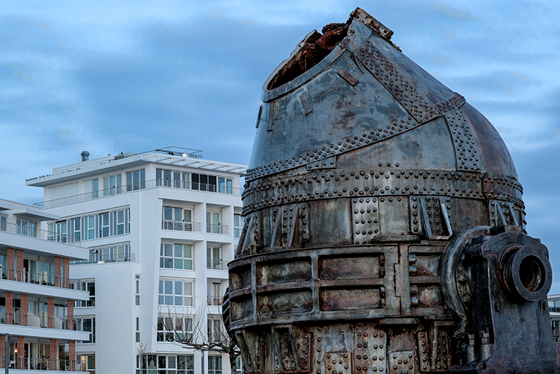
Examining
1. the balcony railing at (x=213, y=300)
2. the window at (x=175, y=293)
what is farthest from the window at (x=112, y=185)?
the balcony railing at (x=213, y=300)

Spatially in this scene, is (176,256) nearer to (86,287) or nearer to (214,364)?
(86,287)

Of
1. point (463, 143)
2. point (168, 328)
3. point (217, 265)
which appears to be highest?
point (217, 265)

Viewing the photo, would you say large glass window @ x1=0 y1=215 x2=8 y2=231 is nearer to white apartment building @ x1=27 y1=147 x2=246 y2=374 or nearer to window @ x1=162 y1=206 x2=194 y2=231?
white apartment building @ x1=27 y1=147 x2=246 y2=374

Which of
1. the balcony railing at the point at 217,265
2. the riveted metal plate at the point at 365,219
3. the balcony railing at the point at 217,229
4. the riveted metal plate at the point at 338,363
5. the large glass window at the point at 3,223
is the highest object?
the balcony railing at the point at 217,229

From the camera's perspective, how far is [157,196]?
83375 millimetres

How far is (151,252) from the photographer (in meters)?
82.4

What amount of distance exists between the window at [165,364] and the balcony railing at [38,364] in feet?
21.2

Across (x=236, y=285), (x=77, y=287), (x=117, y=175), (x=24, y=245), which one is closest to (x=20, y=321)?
(x=24, y=245)

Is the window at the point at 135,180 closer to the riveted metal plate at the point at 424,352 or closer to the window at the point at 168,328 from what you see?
the window at the point at 168,328

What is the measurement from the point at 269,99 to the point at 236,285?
2.91 metres

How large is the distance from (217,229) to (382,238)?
7557 cm

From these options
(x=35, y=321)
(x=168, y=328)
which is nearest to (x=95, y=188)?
(x=168, y=328)

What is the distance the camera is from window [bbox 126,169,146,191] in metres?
86.1

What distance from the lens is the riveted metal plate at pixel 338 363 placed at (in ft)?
40.5
